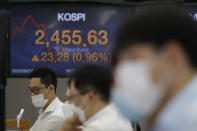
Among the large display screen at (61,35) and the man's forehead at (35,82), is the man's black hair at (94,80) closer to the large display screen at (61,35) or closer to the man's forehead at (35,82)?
the man's forehead at (35,82)

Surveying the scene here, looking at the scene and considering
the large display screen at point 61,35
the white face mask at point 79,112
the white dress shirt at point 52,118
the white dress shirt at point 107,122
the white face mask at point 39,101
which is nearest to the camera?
the white dress shirt at point 107,122

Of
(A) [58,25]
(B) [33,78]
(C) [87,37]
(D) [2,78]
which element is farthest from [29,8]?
(D) [2,78]

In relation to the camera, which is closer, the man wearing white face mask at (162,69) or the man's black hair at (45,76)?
the man wearing white face mask at (162,69)

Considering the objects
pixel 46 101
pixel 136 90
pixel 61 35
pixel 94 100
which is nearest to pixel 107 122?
pixel 94 100

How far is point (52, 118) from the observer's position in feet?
10.1

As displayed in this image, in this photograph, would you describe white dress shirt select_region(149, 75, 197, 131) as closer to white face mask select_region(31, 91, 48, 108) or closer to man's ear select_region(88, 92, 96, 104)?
man's ear select_region(88, 92, 96, 104)

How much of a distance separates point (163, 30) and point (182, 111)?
20 centimetres

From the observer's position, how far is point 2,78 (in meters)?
2.00

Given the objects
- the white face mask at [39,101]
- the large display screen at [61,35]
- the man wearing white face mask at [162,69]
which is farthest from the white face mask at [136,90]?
the large display screen at [61,35]

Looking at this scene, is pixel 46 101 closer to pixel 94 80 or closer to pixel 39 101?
pixel 39 101

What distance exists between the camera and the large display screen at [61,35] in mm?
4613

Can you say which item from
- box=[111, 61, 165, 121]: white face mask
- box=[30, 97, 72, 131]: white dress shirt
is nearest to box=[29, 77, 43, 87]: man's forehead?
box=[30, 97, 72, 131]: white dress shirt

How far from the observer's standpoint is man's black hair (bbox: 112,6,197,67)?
3.14ft

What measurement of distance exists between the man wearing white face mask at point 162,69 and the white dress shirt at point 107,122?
2.87 ft
